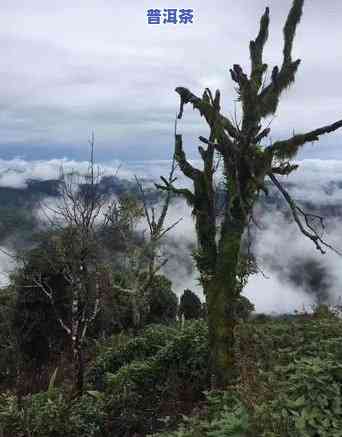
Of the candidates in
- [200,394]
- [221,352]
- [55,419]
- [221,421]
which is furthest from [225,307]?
[55,419]

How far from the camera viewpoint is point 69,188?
16828 millimetres

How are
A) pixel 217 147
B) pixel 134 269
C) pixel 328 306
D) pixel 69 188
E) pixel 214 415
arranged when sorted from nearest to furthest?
pixel 214 415
pixel 217 147
pixel 69 188
pixel 328 306
pixel 134 269

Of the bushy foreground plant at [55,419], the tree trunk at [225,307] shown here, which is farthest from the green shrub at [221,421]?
the bushy foreground plant at [55,419]

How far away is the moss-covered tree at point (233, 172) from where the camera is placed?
12.1 metres

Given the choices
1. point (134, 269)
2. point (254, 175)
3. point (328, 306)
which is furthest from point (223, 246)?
point (134, 269)

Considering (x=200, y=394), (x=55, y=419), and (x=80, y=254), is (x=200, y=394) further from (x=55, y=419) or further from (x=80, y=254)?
(x=80, y=254)

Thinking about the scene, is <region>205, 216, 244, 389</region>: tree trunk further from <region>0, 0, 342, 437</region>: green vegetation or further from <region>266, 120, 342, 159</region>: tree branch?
<region>266, 120, 342, 159</region>: tree branch

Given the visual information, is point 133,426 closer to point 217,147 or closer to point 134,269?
point 217,147

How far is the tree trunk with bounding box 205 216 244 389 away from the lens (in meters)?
12.6

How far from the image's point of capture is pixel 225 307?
12.7 metres

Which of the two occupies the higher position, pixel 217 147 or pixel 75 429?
pixel 217 147

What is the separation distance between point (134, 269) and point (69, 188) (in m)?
13.5

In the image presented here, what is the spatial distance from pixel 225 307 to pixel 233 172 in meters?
3.42

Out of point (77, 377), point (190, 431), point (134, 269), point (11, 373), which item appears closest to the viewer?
point (190, 431)
